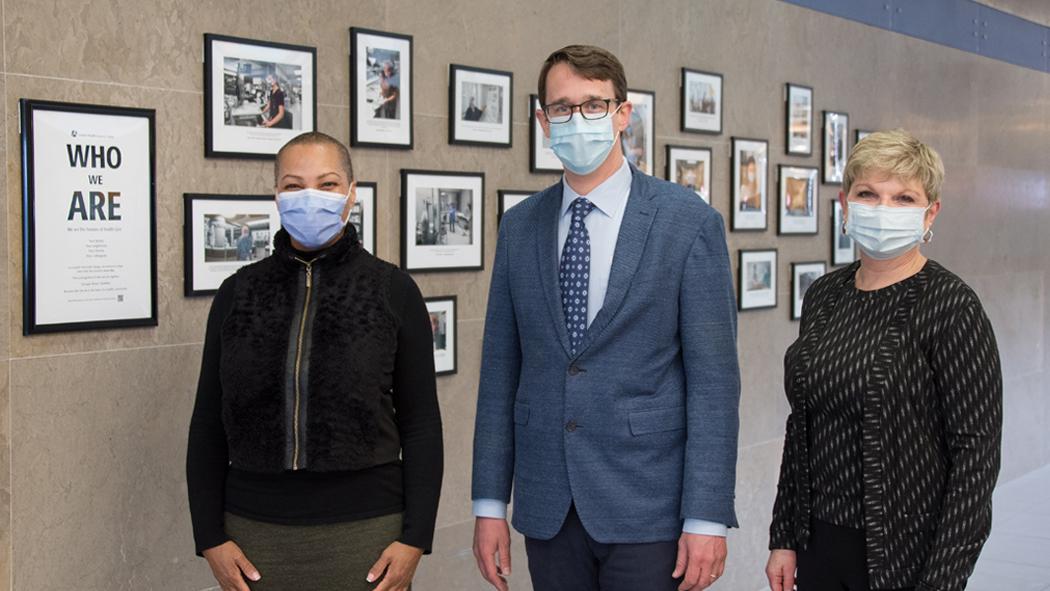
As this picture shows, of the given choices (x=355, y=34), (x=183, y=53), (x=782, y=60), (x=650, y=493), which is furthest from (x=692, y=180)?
(x=650, y=493)

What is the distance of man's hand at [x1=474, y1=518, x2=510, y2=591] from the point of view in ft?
8.04

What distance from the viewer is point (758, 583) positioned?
548 centimetres

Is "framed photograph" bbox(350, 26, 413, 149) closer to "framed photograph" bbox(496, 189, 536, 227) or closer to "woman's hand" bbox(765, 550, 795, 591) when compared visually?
"framed photograph" bbox(496, 189, 536, 227)

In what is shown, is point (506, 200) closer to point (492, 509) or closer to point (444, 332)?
point (444, 332)

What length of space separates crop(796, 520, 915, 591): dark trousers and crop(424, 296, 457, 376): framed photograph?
1643 mm

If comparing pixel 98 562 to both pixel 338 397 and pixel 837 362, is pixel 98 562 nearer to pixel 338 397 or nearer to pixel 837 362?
pixel 338 397

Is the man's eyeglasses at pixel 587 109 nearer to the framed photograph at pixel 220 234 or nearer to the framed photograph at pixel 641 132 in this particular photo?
the framed photograph at pixel 220 234

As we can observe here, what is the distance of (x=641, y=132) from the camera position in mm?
4648

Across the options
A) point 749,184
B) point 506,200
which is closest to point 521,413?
point 506,200

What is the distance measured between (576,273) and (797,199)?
11.4ft

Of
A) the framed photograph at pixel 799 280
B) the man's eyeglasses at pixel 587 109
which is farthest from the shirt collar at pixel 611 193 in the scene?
the framed photograph at pixel 799 280

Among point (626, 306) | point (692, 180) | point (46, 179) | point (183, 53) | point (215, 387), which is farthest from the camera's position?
point (692, 180)

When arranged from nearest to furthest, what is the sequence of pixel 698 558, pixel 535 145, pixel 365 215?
pixel 698 558, pixel 365 215, pixel 535 145

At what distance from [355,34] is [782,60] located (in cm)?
266
